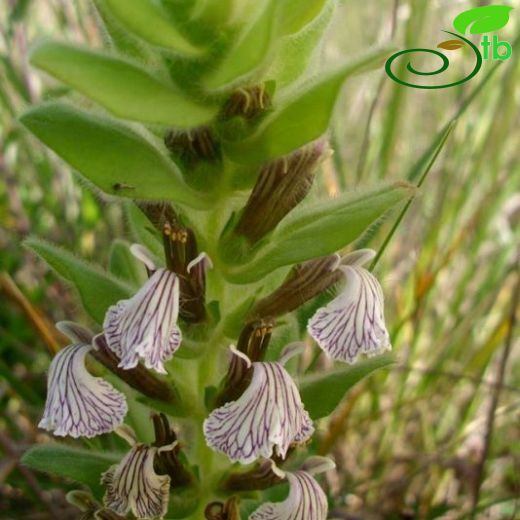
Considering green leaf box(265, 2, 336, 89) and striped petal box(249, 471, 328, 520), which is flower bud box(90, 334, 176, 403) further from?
green leaf box(265, 2, 336, 89)

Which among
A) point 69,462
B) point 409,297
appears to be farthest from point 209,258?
point 409,297

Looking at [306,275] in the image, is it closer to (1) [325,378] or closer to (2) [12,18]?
(1) [325,378]

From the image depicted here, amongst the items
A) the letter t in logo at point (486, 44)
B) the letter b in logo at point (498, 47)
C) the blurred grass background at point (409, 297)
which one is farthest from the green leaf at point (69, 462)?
the letter t in logo at point (486, 44)

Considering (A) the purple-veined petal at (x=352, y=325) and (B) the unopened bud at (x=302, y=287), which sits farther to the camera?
(B) the unopened bud at (x=302, y=287)

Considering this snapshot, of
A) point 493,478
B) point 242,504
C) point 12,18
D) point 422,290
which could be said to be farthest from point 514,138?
point 242,504

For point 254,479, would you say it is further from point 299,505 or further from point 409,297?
point 409,297

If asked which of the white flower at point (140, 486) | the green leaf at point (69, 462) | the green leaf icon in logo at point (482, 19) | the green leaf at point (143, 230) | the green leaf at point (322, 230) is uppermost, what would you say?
the green leaf icon in logo at point (482, 19)

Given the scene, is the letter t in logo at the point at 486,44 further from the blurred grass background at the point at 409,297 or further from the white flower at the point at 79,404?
the white flower at the point at 79,404
